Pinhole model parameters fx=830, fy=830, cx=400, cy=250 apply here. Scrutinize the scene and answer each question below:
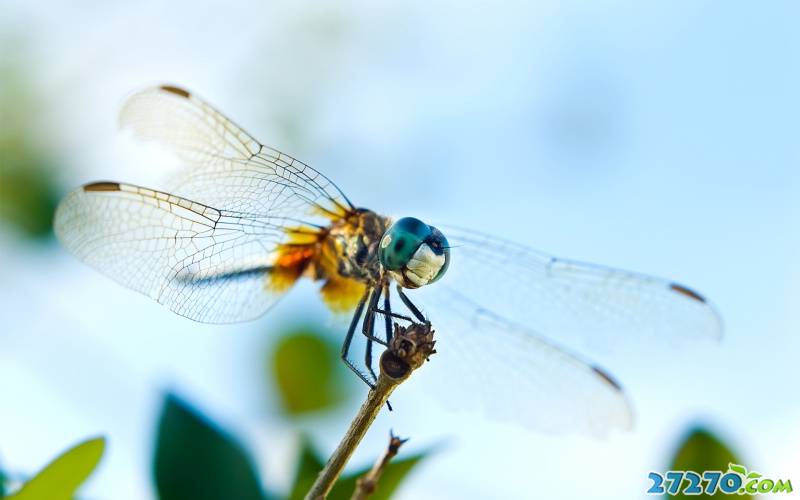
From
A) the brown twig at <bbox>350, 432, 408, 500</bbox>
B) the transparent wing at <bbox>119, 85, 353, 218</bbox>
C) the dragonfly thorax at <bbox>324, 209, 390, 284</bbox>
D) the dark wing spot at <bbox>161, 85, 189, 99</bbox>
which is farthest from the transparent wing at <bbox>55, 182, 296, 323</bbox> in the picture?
the brown twig at <bbox>350, 432, 408, 500</bbox>

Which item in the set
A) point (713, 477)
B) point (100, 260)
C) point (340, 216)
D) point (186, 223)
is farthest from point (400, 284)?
point (713, 477)

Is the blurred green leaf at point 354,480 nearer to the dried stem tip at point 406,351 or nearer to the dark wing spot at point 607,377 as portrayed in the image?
the dried stem tip at point 406,351

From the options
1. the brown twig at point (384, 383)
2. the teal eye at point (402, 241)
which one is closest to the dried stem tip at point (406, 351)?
the brown twig at point (384, 383)

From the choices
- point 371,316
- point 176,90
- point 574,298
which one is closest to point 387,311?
point 371,316

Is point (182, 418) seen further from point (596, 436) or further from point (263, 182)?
point (596, 436)

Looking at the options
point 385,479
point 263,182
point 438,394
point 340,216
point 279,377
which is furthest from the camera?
point 279,377

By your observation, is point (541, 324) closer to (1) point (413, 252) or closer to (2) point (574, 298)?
(2) point (574, 298)

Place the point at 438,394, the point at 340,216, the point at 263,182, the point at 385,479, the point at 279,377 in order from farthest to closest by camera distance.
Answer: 1. the point at 279,377
2. the point at 438,394
3. the point at 340,216
4. the point at 263,182
5. the point at 385,479
